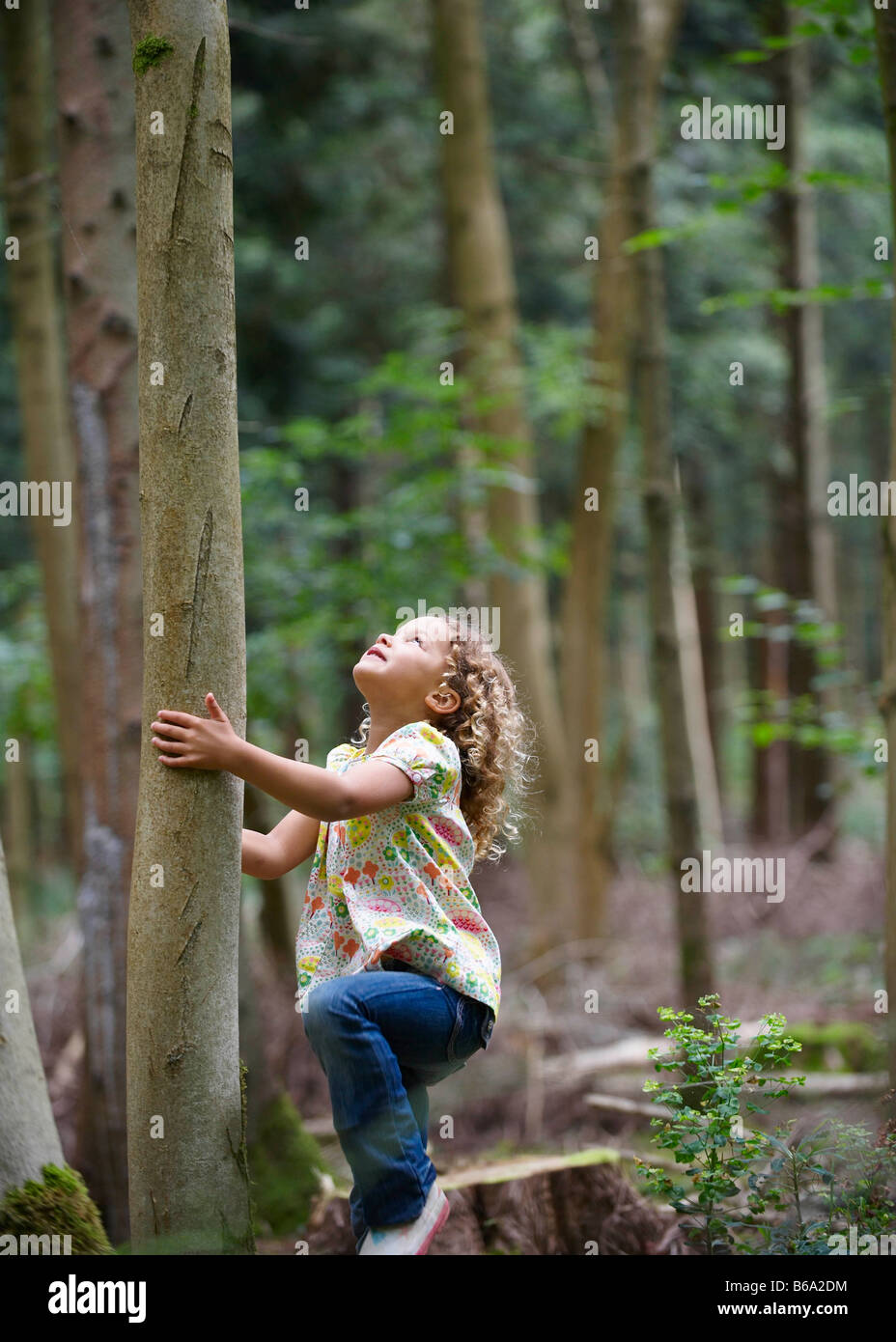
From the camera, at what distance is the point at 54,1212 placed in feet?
9.18

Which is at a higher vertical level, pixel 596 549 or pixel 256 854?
pixel 596 549

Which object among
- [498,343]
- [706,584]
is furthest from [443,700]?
[706,584]

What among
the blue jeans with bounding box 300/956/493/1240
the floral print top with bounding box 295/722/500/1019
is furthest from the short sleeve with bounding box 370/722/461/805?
the blue jeans with bounding box 300/956/493/1240

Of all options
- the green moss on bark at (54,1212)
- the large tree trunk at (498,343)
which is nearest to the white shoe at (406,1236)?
the green moss on bark at (54,1212)

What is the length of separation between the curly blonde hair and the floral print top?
0.32 ft

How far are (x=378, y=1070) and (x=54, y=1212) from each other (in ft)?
2.97

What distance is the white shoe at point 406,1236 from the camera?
2627 mm

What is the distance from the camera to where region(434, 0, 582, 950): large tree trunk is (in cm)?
925

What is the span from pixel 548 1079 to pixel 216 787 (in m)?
5.28

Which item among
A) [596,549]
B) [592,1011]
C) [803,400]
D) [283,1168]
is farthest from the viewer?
[803,400]

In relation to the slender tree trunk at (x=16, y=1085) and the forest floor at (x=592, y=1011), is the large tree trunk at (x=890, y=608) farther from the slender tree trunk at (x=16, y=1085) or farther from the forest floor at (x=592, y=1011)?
the slender tree trunk at (x=16, y=1085)

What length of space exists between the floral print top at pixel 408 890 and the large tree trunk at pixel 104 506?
1.87 metres

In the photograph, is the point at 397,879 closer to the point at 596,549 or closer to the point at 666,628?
the point at 666,628

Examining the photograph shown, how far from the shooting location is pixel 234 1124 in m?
2.67
